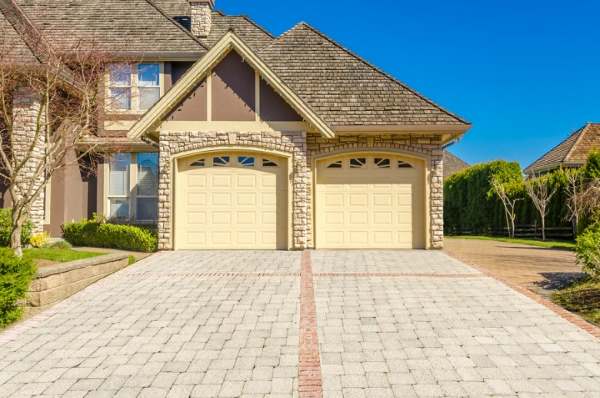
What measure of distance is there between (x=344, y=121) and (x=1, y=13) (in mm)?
12610

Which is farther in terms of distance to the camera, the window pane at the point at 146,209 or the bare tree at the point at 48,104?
the window pane at the point at 146,209

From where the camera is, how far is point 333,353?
4.85 m

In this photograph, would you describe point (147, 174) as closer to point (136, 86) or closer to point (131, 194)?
point (131, 194)

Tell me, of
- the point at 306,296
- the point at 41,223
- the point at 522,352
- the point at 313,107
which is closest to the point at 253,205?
the point at 313,107

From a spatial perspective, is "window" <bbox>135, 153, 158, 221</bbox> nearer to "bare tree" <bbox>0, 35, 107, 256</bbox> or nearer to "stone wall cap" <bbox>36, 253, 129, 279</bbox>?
"bare tree" <bbox>0, 35, 107, 256</bbox>

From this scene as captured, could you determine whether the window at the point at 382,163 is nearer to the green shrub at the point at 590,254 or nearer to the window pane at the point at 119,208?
the green shrub at the point at 590,254

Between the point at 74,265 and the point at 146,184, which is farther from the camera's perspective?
the point at 146,184

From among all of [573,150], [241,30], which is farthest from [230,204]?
[573,150]

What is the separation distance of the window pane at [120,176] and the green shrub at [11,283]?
10166 mm

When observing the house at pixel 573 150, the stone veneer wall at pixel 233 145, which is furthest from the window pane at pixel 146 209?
the house at pixel 573 150

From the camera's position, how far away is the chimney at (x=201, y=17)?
61.6ft

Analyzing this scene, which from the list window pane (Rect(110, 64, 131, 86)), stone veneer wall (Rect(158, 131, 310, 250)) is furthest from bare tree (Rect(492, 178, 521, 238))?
window pane (Rect(110, 64, 131, 86))

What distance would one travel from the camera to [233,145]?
12703 mm

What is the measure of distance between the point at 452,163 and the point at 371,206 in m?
32.9
